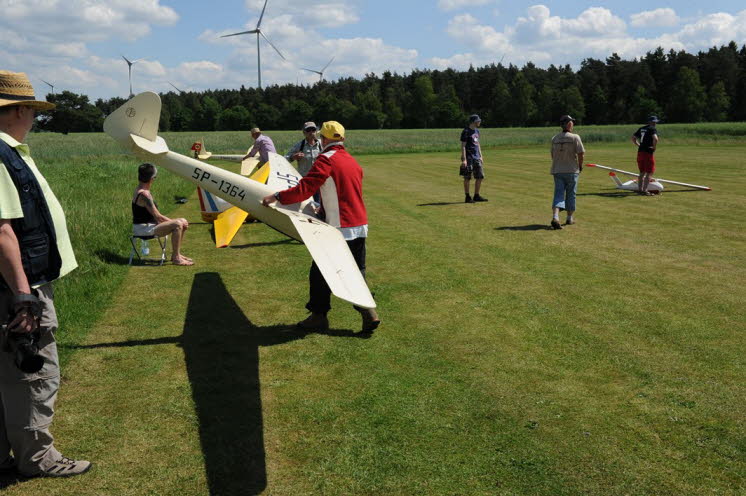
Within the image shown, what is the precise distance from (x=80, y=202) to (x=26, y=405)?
11412mm

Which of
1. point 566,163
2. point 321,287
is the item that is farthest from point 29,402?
point 566,163

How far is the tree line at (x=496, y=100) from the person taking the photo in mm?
101312

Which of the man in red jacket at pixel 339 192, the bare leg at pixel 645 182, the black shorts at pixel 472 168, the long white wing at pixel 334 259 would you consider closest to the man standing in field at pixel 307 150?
the black shorts at pixel 472 168

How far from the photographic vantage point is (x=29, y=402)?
3.27m

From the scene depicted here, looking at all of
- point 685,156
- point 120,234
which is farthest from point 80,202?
point 685,156

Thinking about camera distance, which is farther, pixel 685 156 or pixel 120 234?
pixel 685 156

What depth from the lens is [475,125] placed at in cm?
1442

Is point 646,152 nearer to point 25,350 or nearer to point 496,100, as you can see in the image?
point 25,350

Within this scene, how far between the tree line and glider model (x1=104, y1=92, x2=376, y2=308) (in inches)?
3943

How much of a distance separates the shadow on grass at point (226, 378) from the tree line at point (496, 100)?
10106 cm

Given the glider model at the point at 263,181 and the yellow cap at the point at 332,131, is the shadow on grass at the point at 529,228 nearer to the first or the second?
the glider model at the point at 263,181

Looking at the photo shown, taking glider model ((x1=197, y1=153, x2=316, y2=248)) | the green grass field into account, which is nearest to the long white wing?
the green grass field

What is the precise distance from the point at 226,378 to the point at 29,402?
1.86 meters

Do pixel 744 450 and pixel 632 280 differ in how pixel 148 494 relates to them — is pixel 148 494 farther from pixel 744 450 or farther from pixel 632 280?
pixel 632 280
